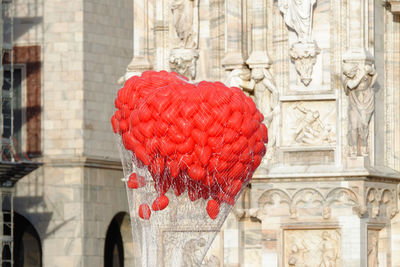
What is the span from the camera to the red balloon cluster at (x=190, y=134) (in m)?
32.5

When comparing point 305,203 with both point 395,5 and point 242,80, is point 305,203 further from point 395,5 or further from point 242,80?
point 395,5

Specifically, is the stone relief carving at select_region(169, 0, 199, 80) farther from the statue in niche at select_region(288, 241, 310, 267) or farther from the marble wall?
the statue in niche at select_region(288, 241, 310, 267)

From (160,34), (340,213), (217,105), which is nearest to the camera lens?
(217,105)

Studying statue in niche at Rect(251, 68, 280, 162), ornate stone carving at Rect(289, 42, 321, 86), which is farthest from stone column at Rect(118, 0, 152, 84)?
ornate stone carving at Rect(289, 42, 321, 86)

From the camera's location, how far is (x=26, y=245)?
52500 millimetres

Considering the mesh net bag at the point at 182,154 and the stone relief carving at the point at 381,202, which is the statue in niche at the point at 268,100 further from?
the mesh net bag at the point at 182,154

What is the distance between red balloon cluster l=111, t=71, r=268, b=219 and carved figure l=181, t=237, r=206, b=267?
0.61m

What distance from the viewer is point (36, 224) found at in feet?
169

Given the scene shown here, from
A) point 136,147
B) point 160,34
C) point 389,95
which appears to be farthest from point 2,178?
point 136,147

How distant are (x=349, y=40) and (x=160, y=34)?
430 centimetres

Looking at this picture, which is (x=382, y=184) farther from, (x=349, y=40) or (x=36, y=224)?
(x=36, y=224)

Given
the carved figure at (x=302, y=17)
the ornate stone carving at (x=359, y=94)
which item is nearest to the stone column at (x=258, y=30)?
the carved figure at (x=302, y=17)

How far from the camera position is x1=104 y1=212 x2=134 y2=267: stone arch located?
5247cm

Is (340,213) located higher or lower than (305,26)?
lower
